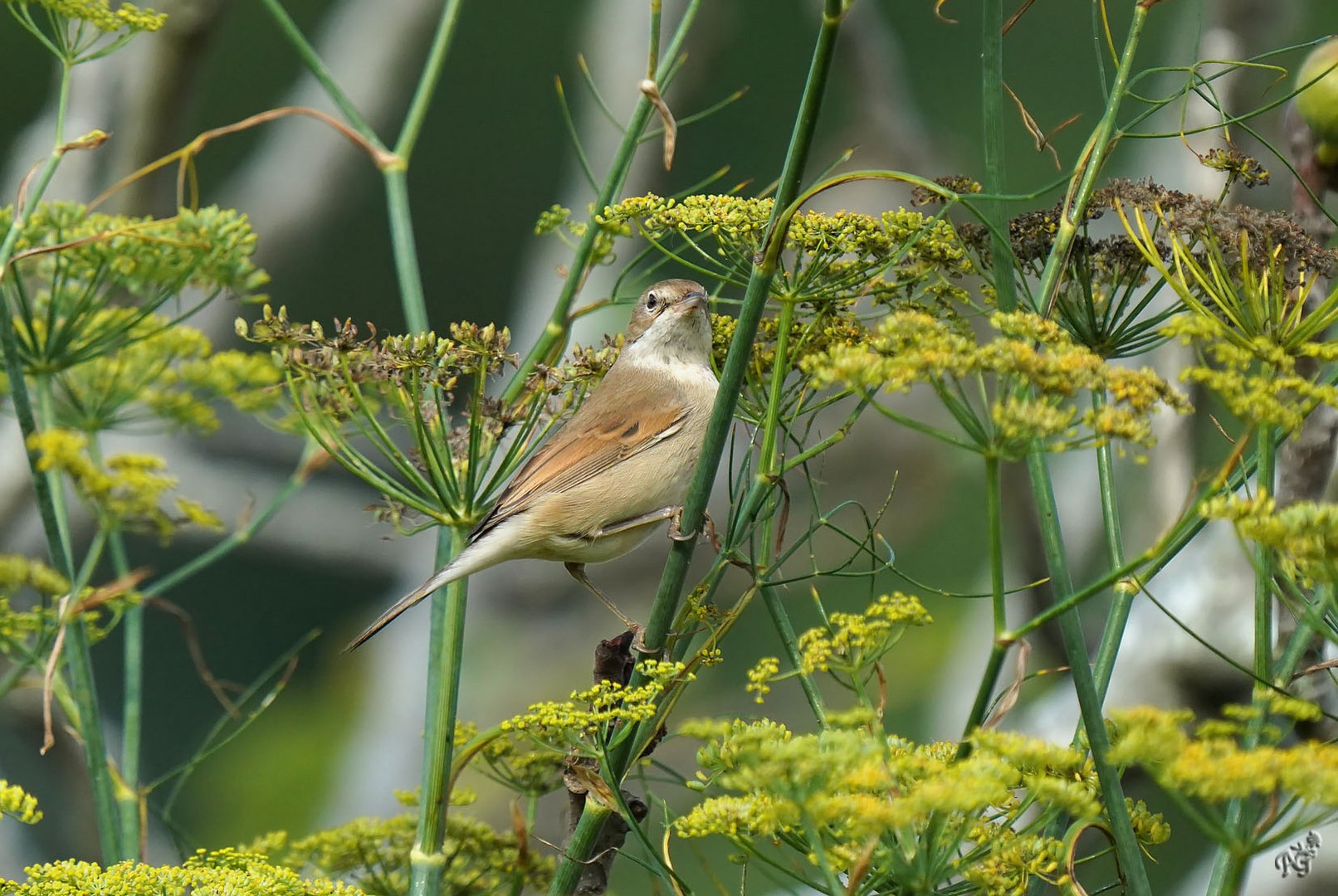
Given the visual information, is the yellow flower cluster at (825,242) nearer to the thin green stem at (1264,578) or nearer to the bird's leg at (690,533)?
the bird's leg at (690,533)

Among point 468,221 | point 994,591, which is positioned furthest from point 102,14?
point 468,221

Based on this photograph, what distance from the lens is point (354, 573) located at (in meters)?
9.22

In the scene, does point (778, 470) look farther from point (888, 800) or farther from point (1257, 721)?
point (1257, 721)

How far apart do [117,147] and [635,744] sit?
4.47m

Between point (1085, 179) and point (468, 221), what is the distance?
11.9 m

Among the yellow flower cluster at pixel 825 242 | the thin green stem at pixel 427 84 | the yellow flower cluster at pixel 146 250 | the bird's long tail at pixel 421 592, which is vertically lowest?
the bird's long tail at pixel 421 592

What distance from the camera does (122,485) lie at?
8.53ft

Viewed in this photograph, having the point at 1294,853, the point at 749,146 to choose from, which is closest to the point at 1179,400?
the point at 1294,853

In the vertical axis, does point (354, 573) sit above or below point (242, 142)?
below

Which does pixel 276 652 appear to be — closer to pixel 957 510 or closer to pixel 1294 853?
pixel 957 510

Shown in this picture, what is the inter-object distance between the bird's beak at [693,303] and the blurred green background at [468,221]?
5.01 ft

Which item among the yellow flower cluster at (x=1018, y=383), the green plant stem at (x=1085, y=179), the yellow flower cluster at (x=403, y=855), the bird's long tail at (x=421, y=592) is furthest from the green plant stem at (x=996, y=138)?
the yellow flower cluster at (x=403, y=855)

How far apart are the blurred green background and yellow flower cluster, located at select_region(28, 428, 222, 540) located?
60 cm

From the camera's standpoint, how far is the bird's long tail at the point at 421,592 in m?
2.18
